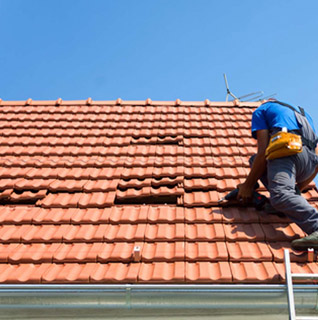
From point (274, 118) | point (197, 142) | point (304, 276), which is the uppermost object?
point (197, 142)

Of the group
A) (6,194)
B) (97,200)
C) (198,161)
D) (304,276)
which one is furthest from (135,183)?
(304,276)

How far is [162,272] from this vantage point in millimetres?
2561

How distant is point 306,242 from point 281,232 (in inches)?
13.4

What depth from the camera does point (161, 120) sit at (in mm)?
5230

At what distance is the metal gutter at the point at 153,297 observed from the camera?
2168 millimetres

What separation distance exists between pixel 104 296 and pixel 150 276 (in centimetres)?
42

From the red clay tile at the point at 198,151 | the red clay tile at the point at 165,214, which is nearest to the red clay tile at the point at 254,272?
the red clay tile at the point at 165,214

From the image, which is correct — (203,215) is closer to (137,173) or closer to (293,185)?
(293,185)

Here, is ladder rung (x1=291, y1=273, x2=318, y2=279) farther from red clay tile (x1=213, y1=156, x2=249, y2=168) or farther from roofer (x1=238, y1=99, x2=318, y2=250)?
red clay tile (x1=213, y1=156, x2=249, y2=168)

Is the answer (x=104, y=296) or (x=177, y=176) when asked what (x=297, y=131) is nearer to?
(x=177, y=176)

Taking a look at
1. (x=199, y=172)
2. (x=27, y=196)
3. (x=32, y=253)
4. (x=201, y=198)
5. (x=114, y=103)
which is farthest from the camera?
(x=114, y=103)

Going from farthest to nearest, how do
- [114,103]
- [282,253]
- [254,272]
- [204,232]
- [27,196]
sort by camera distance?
[114,103]
[27,196]
[204,232]
[282,253]
[254,272]

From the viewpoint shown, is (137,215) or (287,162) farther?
(137,215)

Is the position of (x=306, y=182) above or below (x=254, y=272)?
above
